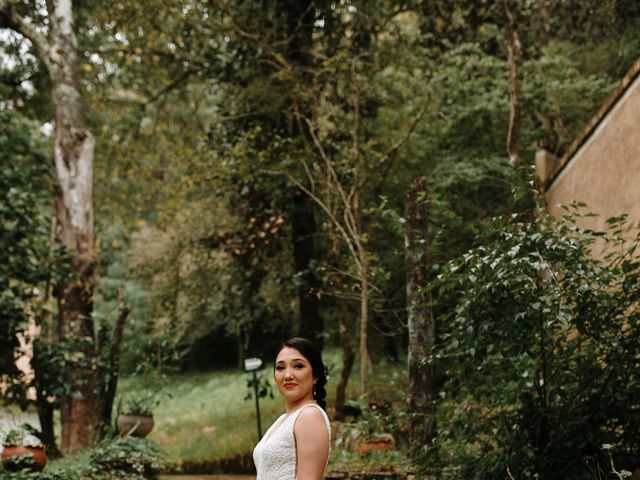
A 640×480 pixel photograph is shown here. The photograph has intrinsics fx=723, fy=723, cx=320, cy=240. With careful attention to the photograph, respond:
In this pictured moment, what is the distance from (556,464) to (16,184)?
27.8 feet

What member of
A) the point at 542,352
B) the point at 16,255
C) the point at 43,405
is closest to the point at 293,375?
the point at 542,352

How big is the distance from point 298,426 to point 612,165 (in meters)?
6.47

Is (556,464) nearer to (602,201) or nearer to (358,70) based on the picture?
(602,201)

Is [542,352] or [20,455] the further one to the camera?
[20,455]

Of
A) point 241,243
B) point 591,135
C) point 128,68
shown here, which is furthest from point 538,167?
point 128,68

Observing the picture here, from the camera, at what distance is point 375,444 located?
8758mm

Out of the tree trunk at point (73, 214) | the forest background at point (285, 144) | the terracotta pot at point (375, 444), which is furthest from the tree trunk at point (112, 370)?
the terracotta pot at point (375, 444)

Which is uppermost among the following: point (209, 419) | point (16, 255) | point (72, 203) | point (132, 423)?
point (72, 203)

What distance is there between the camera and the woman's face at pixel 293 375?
2.86 m

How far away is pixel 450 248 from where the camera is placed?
13.8 m

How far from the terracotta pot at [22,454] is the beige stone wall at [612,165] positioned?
21.1 ft

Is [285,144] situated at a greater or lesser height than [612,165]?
greater

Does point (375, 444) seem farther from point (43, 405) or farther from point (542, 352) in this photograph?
point (43, 405)

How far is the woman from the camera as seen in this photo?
2670 mm
